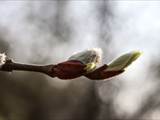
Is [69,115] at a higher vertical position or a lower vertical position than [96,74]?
higher

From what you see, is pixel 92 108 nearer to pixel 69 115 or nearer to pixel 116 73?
pixel 69 115

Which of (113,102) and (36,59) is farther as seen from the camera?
(113,102)

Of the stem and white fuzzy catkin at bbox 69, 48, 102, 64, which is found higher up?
white fuzzy catkin at bbox 69, 48, 102, 64

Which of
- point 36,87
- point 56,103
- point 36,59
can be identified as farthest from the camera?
point 56,103

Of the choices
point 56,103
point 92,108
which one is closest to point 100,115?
point 92,108

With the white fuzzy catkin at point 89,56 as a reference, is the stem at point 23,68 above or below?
below

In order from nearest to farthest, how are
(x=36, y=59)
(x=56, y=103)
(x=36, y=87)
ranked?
(x=36, y=59) < (x=36, y=87) < (x=56, y=103)

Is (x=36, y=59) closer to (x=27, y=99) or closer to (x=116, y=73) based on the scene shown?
(x=27, y=99)
